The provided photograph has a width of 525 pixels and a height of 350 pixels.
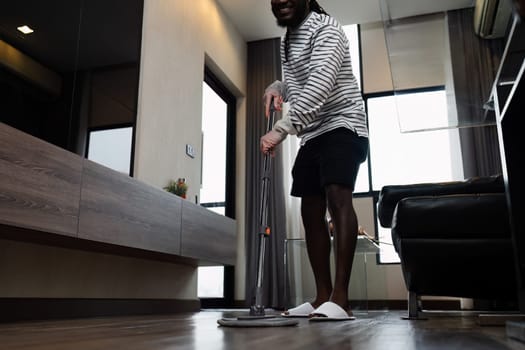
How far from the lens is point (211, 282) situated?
490 cm

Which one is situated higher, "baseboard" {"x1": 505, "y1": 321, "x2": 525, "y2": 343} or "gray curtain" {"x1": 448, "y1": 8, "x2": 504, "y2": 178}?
"gray curtain" {"x1": 448, "y1": 8, "x2": 504, "y2": 178}

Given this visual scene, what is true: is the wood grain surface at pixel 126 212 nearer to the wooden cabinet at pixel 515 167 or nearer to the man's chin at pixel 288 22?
the man's chin at pixel 288 22

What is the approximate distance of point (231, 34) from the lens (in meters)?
5.30

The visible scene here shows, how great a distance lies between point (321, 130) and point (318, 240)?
0.45 meters

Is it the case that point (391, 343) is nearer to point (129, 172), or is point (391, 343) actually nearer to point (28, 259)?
point (28, 259)

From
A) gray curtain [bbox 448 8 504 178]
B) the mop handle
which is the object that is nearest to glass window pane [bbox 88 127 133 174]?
the mop handle

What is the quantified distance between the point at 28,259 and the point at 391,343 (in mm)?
1959

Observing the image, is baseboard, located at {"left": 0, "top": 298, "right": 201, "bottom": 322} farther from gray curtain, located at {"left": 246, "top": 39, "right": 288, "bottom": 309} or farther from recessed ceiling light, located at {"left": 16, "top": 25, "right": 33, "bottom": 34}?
gray curtain, located at {"left": 246, "top": 39, "right": 288, "bottom": 309}

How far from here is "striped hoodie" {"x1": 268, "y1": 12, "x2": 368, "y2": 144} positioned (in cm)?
178

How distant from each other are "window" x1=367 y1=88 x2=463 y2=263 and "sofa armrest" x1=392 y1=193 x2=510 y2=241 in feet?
10.4


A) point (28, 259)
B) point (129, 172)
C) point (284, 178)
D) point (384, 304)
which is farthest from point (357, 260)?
point (28, 259)

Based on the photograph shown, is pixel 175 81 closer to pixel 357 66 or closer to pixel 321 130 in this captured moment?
pixel 321 130

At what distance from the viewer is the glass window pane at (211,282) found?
481cm

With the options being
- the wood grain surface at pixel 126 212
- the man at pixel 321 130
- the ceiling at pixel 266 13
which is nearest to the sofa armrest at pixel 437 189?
the man at pixel 321 130
